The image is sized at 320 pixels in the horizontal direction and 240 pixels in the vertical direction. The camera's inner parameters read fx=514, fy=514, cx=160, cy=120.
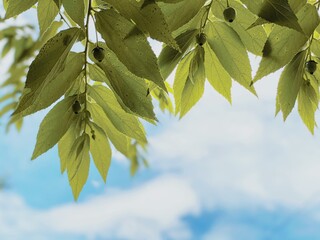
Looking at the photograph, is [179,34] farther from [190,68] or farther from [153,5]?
[153,5]

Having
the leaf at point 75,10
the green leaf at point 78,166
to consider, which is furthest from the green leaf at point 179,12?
the green leaf at point 78,166

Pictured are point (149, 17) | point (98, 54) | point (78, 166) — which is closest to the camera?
point (149, 17)

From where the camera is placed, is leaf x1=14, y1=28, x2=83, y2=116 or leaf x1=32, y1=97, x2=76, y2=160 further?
leaf x1=32, y1=97, x2=76, y2=160

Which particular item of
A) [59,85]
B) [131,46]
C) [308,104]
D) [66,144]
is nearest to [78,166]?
[66,144]

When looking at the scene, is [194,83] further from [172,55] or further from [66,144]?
[66,144]

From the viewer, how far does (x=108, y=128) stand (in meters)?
0.77

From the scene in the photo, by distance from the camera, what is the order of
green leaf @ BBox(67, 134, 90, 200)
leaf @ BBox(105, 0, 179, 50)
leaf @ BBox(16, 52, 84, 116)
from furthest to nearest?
green leaf @ BBox(67, 134, 90, 200)
leaf @ BBox(16, 52, 84, 116)
leaf @ BBox(105, 0, 179, 50)

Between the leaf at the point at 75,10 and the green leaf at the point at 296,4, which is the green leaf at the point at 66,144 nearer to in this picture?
the leaf at the point at 75,10

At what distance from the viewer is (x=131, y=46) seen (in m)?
0.56

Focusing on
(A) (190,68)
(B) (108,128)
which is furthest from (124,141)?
(A) (190,68)

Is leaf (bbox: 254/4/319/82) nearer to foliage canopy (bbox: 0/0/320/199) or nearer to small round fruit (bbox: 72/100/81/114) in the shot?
foliage canopy (bbox: 0/0/320/199)

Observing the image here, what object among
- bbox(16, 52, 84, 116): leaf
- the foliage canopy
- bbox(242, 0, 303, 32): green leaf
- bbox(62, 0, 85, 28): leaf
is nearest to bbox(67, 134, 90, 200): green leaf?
the foliage canopy

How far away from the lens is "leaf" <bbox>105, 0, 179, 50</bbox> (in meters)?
0.53

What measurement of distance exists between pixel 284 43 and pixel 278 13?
0.08 meters
